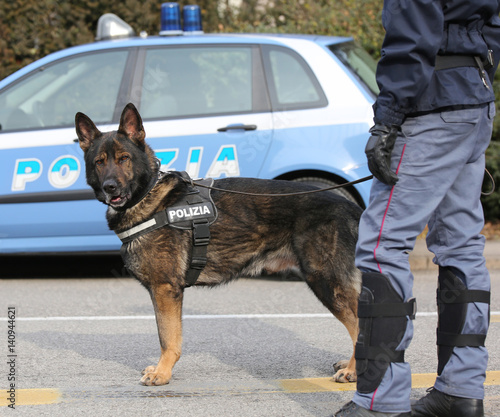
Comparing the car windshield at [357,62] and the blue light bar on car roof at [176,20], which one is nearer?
the car windshield at [357,62]

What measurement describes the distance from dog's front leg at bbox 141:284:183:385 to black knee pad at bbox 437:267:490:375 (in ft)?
4.46

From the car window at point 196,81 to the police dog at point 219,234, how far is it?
216cm

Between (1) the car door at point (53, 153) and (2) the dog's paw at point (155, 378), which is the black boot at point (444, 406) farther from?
(1) the car door at point (53, 153)

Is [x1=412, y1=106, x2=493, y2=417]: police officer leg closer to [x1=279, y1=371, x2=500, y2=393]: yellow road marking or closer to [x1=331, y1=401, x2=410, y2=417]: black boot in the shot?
[x1=331, y1=401, x2=410, y2=417]: black boot

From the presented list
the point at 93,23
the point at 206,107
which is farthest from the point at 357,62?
the point at 93,23

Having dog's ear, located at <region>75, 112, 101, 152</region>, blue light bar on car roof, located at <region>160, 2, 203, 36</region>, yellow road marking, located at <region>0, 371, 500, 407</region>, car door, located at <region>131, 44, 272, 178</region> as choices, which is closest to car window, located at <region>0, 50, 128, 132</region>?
car door, located at <region>131, 44, 272, 178</region>

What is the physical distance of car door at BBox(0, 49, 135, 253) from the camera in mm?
6070

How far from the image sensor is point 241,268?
402 cm

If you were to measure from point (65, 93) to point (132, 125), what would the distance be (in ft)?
8.49

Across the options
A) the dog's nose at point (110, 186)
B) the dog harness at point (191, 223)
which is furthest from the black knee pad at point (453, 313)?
the dog's nose at point (110, 186)

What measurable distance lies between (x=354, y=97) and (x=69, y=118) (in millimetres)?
2396

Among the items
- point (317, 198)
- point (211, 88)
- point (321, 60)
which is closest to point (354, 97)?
point (321, 60)

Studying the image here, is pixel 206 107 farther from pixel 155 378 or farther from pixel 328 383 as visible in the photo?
pixel 328 383

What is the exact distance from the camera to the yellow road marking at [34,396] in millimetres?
3365
